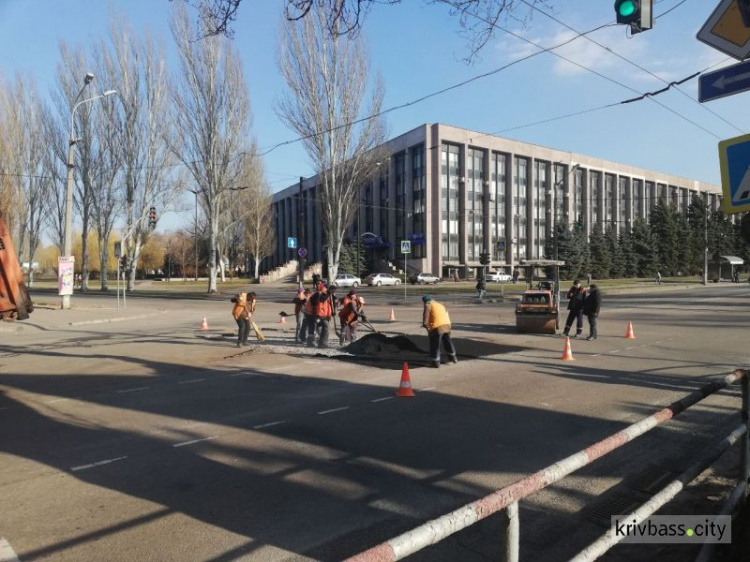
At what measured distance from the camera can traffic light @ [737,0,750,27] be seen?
4453mm

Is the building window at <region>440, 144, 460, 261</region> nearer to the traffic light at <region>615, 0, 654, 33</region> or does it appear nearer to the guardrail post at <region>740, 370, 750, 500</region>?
the traffic light at <region>615, 0, 654, 33</region>

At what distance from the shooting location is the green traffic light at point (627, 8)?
6.73 m

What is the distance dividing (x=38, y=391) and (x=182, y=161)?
109ft

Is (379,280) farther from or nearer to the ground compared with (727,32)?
nearer to the ground

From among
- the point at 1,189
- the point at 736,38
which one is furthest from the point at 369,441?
the point at 1,189

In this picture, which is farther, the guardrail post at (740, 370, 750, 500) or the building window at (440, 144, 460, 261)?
the building window at (440, 144, 460, 261)

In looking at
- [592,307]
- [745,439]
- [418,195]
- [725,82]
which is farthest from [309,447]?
[418,195]

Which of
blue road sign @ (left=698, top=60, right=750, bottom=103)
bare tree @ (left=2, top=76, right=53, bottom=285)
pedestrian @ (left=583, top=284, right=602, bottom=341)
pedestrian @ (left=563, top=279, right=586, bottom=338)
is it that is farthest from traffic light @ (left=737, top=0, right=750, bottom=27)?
bare tree @ (left=2, top=76, right=53, bottom=285)

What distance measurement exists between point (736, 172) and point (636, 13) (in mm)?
3620

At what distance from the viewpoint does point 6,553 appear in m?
3.53

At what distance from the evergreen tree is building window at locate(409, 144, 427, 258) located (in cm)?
2154

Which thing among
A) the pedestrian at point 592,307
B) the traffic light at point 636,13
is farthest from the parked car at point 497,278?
the traffic light at point 636,13

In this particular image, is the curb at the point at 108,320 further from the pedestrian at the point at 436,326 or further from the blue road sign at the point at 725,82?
the blue road sign at the point at 725,82

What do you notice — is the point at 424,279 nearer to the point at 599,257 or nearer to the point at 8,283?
the point at 599,257
